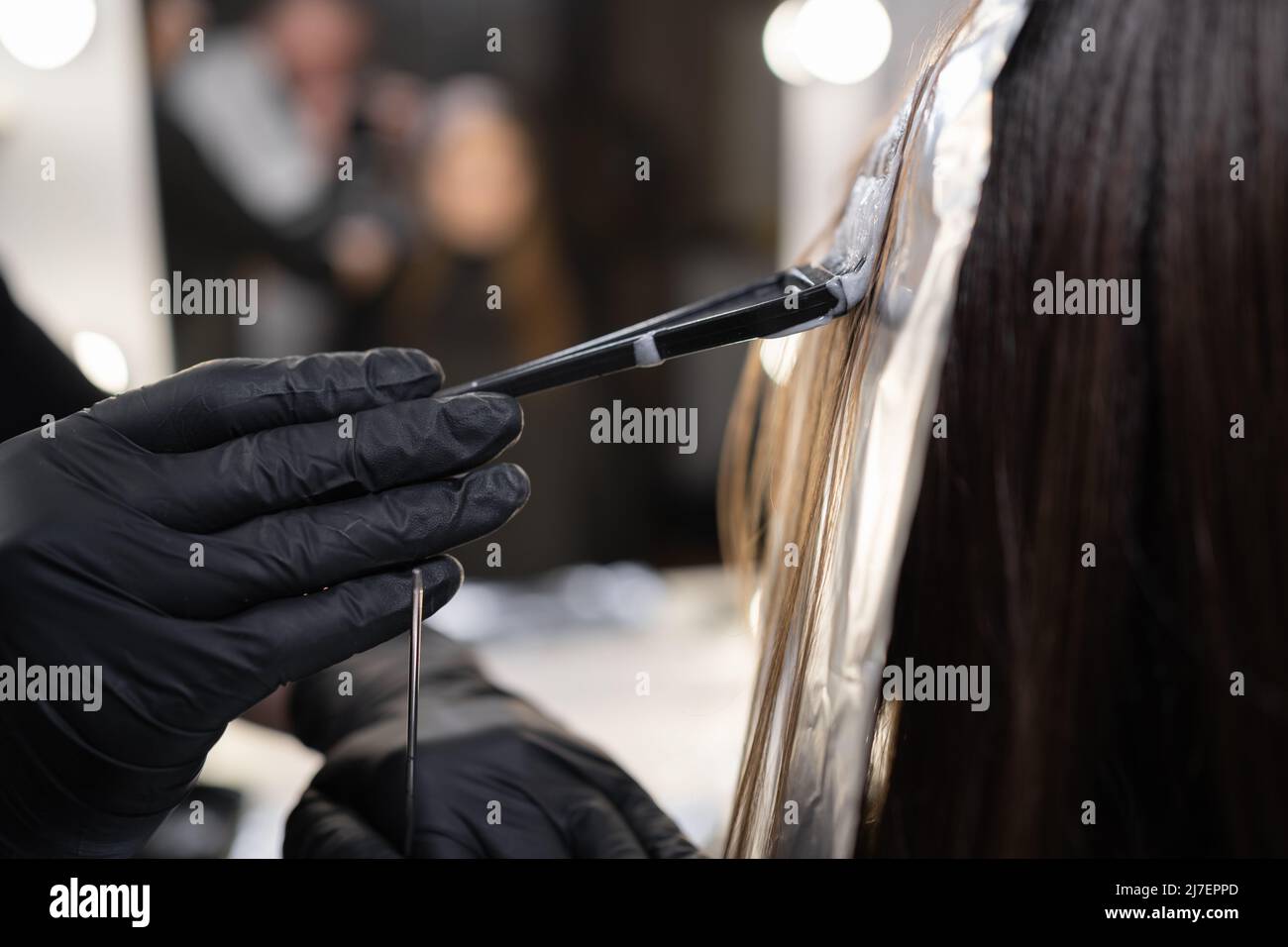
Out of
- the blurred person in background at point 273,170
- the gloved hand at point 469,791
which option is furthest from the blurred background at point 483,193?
the gloved hand at point 469,791

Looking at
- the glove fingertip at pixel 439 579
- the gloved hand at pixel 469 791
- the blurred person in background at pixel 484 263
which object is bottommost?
the gloved hand at pixel 469 791

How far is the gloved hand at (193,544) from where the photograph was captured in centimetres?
46

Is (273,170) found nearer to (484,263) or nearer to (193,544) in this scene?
(484,263)

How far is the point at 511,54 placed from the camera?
153cm

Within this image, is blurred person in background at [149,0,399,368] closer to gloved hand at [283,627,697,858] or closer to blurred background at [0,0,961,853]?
blurred background at [0,0,961,853]

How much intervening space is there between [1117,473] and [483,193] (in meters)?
1.40

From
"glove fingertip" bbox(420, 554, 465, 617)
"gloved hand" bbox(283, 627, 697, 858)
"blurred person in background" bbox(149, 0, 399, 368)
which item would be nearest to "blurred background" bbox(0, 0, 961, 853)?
"blurred person in background" bbox(149, 0, 399, 368)

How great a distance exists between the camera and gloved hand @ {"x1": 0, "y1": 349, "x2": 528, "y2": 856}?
0.46 meters

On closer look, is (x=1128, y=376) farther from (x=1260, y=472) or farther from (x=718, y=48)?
→ (x=718, y=48)

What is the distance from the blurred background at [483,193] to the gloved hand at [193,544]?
33.7 inches

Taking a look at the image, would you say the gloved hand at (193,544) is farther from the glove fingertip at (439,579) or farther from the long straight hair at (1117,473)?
the long straight hair at (1117,473)

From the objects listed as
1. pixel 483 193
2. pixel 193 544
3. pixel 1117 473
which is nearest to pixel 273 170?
pixel 483 193

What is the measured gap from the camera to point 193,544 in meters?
0.47
